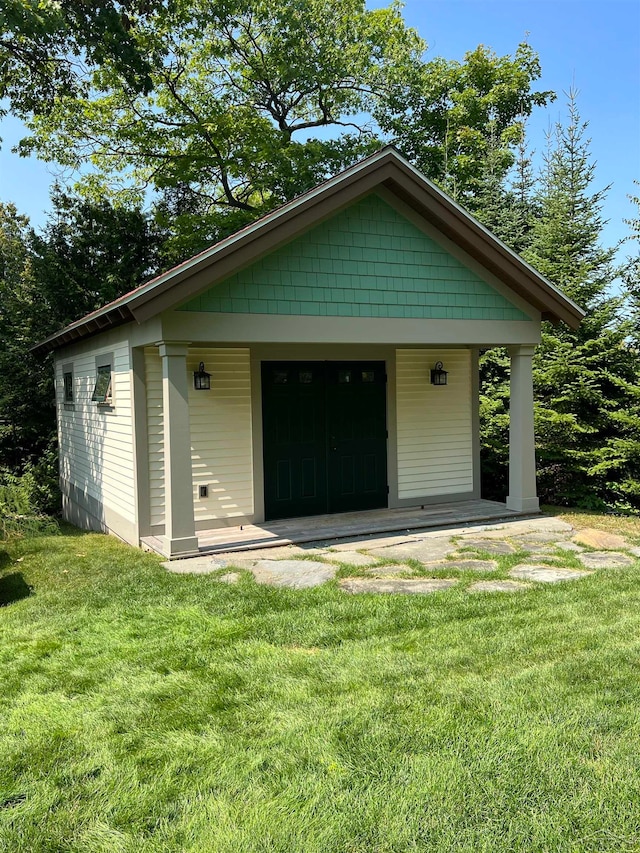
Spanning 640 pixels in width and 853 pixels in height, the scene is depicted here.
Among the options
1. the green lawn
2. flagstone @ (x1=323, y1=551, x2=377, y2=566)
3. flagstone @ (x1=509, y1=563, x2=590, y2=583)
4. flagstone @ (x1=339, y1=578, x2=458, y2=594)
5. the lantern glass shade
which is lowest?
the green lawn

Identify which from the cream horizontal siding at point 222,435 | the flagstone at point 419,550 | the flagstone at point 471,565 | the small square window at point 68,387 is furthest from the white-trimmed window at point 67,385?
the flagstone at point 471,565

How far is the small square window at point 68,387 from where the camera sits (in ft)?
37.2

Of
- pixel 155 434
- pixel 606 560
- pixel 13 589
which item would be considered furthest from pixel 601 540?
pixel 13 589

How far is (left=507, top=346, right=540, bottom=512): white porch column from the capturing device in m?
8.72

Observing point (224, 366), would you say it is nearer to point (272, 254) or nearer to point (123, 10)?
point (272, 254)

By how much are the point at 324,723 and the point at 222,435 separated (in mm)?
5533

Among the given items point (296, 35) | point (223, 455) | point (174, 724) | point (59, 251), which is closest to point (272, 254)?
point (223, 455)

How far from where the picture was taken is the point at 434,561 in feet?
20.6

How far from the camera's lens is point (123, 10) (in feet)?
44.5

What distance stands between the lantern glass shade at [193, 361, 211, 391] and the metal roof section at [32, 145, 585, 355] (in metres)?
1.15

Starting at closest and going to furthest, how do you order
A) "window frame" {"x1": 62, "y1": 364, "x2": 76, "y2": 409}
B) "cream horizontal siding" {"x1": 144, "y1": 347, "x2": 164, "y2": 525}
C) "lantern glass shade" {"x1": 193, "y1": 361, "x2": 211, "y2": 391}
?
"cream horizontal siding" {"x1": 144, "y1": 347, "x2": 164, "y2": 525}, "lantern glass shade" {"x1": 193, "y1": 361, "x2": 211, "y2": 391}, "window frame" {"x1": 62, "y1": 364, "x2": 76, "y2": 409}

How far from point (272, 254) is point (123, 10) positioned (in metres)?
10.3

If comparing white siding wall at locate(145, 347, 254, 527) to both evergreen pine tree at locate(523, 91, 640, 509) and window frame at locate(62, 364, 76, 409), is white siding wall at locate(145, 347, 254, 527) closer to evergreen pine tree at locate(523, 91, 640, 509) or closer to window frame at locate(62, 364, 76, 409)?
window frame at locate(62, 364, 76, 409)

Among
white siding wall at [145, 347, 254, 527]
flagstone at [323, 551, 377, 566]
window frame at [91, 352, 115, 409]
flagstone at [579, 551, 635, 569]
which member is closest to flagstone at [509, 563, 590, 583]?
flagstone at [579, 551, 635, 569]
